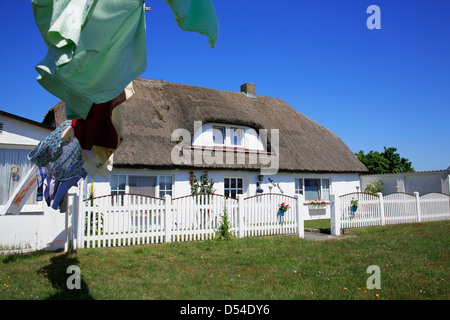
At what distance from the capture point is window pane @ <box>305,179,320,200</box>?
16.0 metres

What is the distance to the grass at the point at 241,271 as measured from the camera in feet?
14.0

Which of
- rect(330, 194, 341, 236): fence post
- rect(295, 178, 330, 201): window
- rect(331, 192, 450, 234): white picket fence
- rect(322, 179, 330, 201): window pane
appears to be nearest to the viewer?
rect(330, 194, 341, 236): fence post

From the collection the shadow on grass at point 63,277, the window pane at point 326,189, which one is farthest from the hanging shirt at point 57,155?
the window pane at point 326,189

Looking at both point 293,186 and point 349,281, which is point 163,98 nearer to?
point 293,186

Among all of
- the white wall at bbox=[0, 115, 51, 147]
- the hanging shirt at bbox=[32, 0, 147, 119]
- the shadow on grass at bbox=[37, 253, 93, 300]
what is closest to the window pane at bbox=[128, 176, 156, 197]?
the white wall at bbox=[0, 115, 51, 147]

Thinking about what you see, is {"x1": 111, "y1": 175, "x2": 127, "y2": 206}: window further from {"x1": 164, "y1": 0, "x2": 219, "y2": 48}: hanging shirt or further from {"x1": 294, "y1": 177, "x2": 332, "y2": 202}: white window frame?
{"x1": 164, "y1": 0, "x2": 219, "y2": 48}: hanging shirt

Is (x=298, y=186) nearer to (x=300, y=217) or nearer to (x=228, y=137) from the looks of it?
(x=228, y=137)

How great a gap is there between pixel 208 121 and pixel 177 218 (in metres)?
5.94

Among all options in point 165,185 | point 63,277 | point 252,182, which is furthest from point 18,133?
point 252,182

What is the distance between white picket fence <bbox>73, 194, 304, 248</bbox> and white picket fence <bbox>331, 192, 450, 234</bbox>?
200 centimetres

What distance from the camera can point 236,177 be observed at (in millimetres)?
14047

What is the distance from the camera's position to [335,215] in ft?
Result: 34.1

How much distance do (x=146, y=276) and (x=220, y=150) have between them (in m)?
8.78
